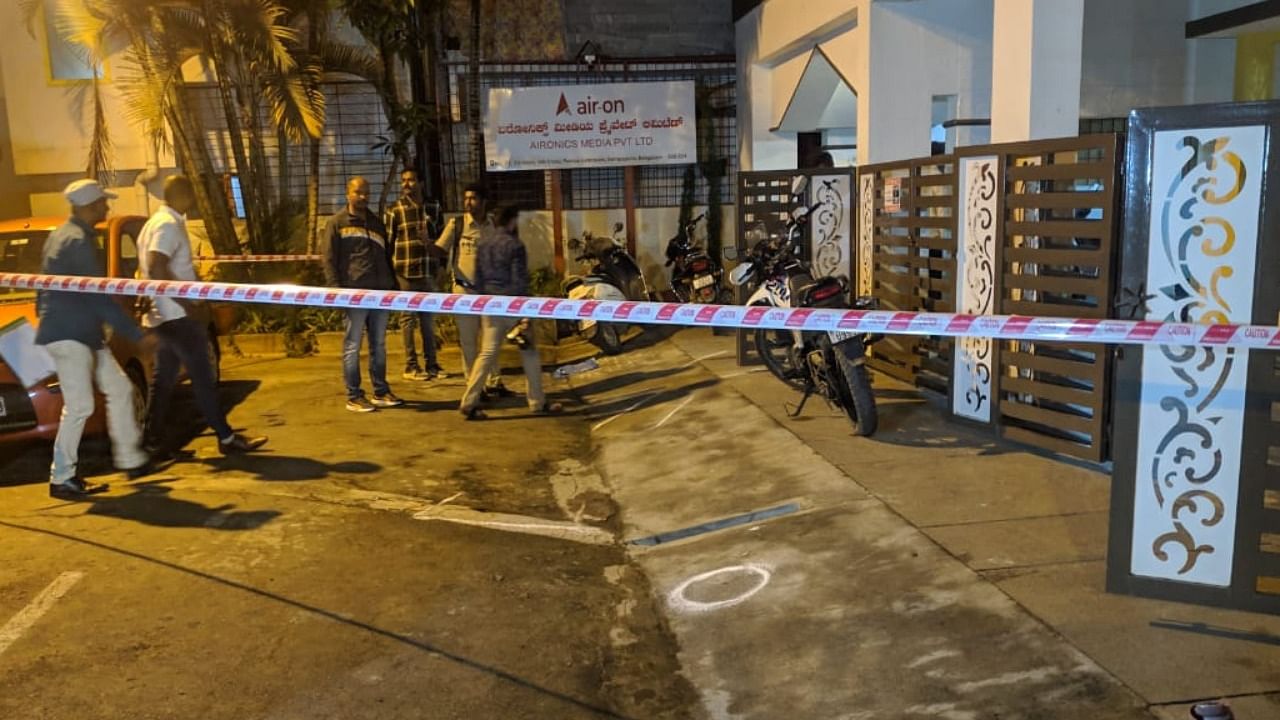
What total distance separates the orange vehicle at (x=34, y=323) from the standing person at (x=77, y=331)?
0.66m

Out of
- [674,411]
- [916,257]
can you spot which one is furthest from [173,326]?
[916,257]

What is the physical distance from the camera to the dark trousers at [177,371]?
7.04 m

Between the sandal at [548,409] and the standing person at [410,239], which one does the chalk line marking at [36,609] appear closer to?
the sandal at [548,409]

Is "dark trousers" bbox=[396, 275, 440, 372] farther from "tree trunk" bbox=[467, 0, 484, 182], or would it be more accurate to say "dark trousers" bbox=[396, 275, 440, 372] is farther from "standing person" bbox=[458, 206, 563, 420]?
"tree trunk" bbox=[467, 0, 484, 182]

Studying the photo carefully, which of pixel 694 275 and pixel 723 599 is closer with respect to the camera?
pixel 723 599

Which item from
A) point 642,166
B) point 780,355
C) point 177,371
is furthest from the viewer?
point 642,166

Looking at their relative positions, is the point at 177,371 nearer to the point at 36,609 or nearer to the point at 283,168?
the point at 36,609

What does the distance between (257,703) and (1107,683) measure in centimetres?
303

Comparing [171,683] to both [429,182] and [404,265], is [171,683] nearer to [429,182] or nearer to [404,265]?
[404,265]

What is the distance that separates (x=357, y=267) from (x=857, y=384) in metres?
4.33

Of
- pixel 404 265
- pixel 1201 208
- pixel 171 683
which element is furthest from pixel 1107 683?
pixel 404 265

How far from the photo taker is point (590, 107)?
43.5ft

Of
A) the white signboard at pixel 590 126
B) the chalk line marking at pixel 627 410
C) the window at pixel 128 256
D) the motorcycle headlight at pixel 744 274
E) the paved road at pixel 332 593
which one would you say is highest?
the white signboard at pixel 590 126

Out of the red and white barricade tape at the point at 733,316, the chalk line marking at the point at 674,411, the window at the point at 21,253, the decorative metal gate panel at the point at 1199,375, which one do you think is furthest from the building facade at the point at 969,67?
the window at the point at 21,253
